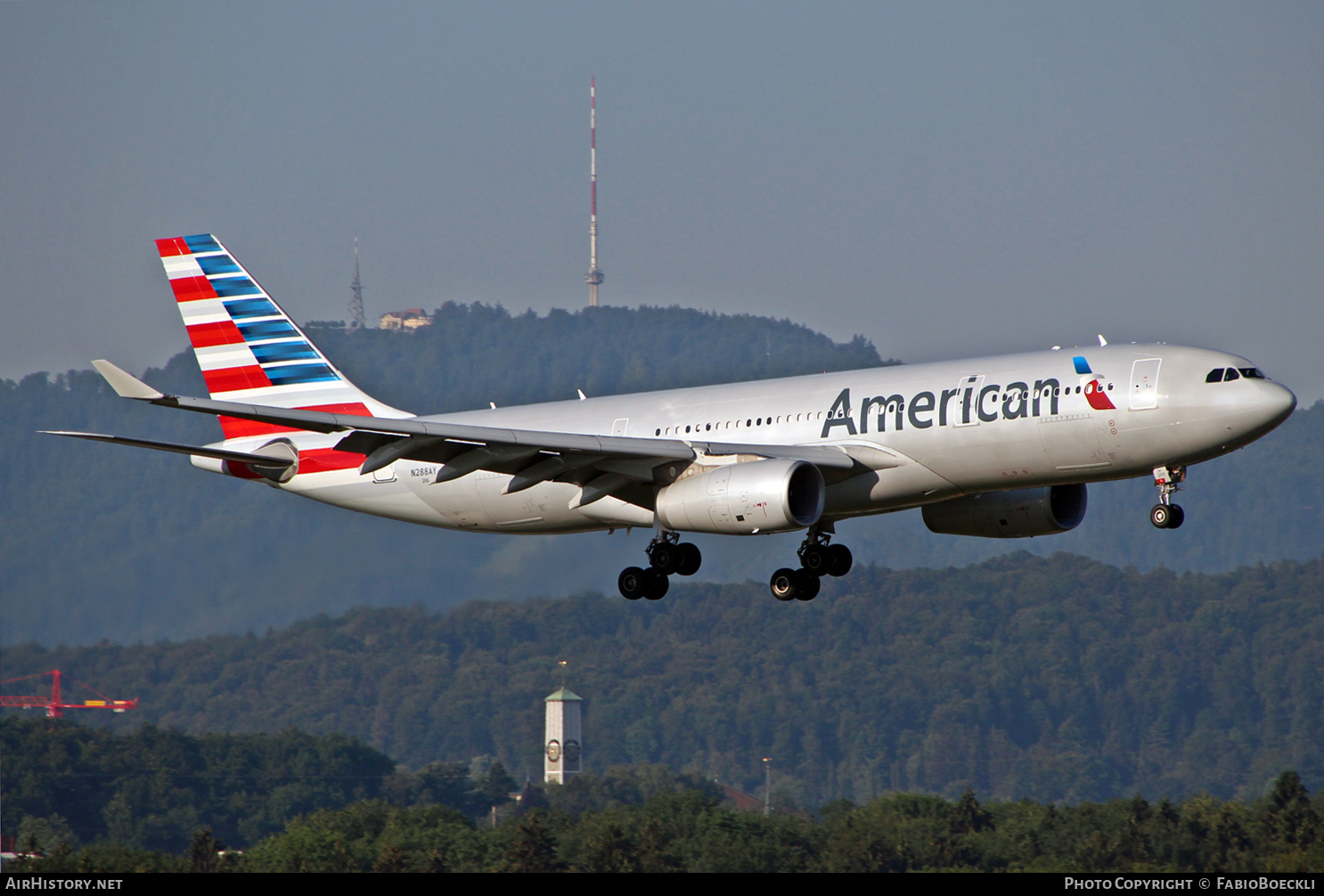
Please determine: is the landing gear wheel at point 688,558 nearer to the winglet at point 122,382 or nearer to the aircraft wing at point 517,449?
the aircraft wing at point 517,449

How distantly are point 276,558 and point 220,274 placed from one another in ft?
189

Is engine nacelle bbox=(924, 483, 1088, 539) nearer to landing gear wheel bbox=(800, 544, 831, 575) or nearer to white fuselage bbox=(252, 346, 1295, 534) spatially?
white fuselage bbox=(252, 346, 1295, 534)

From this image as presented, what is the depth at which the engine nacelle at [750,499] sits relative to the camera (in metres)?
36.3

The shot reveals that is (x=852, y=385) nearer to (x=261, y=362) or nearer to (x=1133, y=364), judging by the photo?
(x=1133, y=364)

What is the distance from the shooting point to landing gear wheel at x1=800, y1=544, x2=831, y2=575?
4131 cm

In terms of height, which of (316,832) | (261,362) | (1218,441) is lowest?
(316,832)

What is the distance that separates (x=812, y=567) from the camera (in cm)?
4131

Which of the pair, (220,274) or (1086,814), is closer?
(220,274)

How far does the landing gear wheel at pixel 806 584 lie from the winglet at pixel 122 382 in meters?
15.2

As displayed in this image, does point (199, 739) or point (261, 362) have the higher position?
point (261, 362)

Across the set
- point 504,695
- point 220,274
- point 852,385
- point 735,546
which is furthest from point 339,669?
point 852,385

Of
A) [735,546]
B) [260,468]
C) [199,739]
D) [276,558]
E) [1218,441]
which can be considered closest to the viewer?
[1218,441]

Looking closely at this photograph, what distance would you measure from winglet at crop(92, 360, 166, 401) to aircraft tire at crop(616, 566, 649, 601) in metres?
11.8

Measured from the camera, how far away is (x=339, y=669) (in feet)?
589
